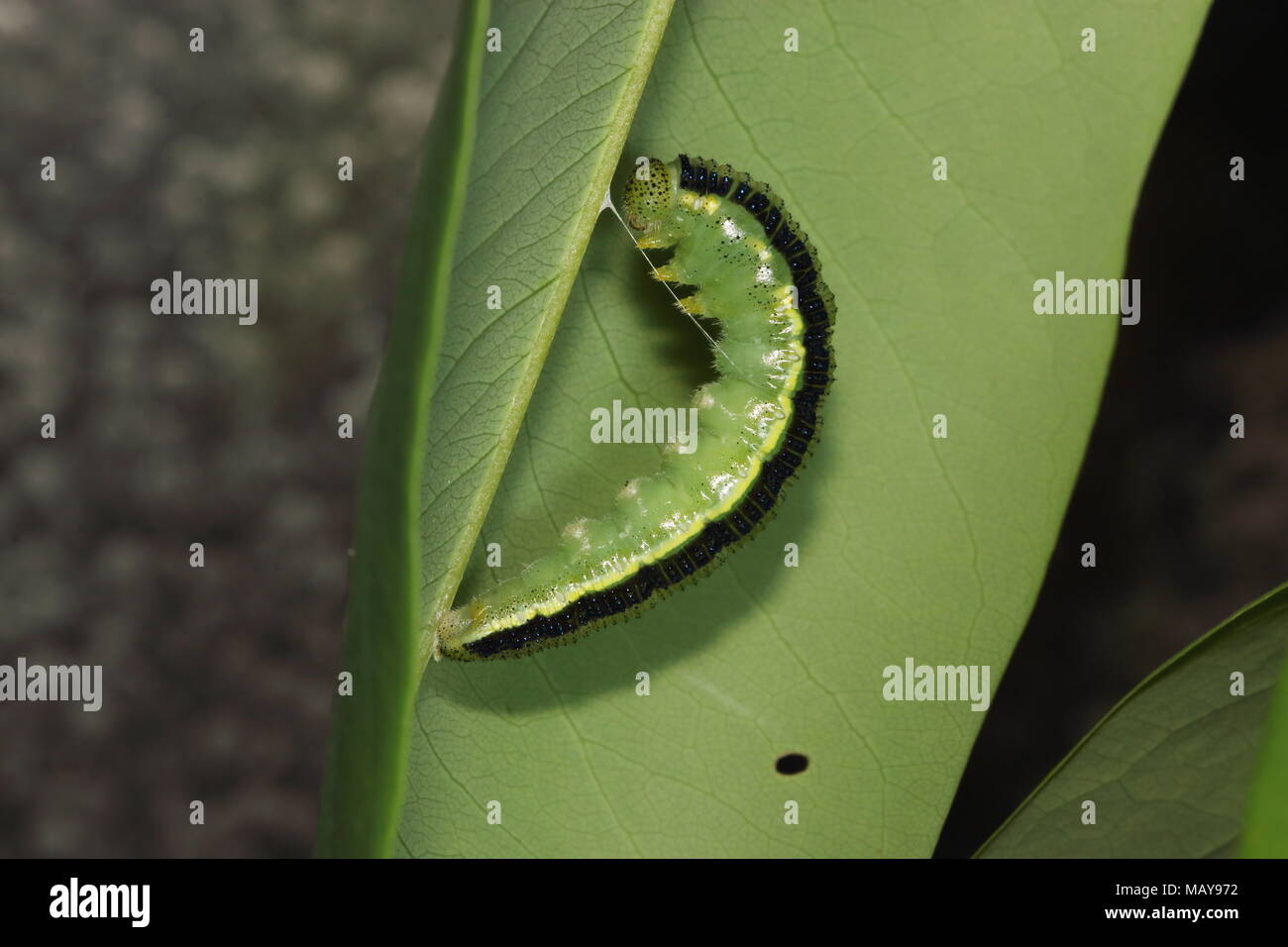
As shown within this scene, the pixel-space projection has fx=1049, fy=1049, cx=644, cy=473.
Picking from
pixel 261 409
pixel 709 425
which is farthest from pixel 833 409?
pixel 261 409

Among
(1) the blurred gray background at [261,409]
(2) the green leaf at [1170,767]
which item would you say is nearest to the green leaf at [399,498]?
(2) the green leaf at [1170,767]

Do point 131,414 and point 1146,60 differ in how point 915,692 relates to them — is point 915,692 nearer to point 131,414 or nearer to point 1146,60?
point 1146,60

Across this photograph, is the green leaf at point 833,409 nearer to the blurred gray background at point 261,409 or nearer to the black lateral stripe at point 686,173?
the black lateral stripe at point 686,173

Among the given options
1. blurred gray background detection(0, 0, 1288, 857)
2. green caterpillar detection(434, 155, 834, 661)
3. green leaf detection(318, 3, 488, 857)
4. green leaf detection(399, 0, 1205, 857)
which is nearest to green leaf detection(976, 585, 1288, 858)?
green leaf detection(399, 0, 1205, 857)

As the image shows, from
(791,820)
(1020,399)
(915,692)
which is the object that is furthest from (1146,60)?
(791,820)

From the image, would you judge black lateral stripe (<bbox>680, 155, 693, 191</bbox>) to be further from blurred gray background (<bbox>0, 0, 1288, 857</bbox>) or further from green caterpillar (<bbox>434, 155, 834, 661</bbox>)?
blurred gray background (<bbox>0, 0, 1288, 857</bbox>)
